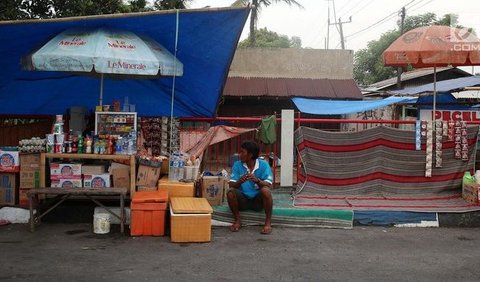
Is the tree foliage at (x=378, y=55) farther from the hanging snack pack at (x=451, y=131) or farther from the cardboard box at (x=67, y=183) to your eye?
the cardboard box at (x=67, y=183)

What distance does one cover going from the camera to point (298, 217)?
284 inches

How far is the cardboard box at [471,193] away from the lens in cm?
766

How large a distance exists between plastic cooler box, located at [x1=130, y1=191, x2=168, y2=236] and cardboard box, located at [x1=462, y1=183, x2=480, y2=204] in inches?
187

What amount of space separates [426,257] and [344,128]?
11.6 meters

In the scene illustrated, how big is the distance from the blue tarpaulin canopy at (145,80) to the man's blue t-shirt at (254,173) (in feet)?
6.33

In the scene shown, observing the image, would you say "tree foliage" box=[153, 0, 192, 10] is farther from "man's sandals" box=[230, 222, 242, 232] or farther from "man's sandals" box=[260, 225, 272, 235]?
"man's sandals" box=[260, 225, 272, 235]

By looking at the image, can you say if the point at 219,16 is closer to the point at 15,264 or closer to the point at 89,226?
the point at 89,226

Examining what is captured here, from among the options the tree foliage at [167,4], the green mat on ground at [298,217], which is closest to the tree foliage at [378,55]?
the tree foliage at [167,4]

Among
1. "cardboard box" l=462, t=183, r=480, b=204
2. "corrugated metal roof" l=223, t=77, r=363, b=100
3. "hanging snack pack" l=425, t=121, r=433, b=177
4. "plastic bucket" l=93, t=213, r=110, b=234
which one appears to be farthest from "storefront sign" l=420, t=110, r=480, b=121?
"plastic bucket" l=93, t=213, r=110, b=234

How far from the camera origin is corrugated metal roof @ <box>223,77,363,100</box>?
17.9 m

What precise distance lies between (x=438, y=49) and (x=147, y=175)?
16.9 ft

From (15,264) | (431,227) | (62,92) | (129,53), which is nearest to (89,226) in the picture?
(15,264)

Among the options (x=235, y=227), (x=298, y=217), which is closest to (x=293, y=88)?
(x=298, y=217)

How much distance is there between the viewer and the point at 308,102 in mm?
13742
